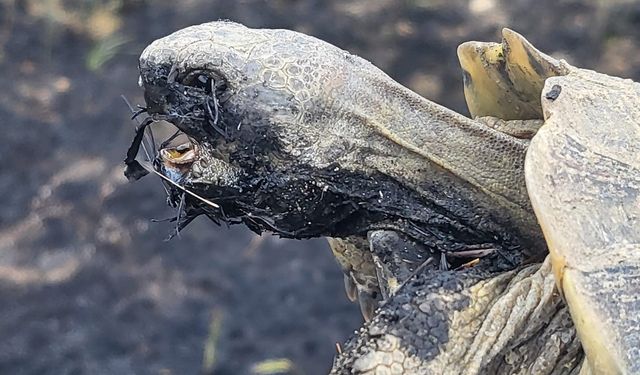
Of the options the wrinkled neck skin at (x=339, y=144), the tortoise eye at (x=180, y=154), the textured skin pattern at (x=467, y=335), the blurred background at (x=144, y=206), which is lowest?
the blurred background at (x=144, y=206)

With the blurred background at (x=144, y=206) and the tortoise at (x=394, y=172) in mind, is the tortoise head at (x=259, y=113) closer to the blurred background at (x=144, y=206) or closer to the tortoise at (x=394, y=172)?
the tortoise at (x=394, y=172)

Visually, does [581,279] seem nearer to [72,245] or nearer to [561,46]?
[72,245]

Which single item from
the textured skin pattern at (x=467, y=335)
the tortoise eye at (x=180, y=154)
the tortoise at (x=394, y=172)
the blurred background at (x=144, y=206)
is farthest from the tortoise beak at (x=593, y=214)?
the blurred background at (x=144, y=206)

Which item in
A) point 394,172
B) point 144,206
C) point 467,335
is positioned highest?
point 394,172

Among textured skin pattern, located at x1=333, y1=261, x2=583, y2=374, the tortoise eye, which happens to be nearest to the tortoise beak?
textured skin pattern, located at x1=333, y1=261, x2=583, y2=374

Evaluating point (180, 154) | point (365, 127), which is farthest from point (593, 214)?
point (180, 154)

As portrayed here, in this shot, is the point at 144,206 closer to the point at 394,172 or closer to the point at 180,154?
the point at 180,154

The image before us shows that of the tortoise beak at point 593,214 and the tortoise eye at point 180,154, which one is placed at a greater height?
the tortoise beak at point 593,214
